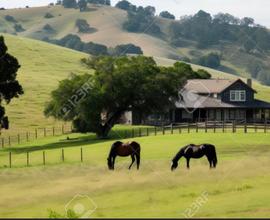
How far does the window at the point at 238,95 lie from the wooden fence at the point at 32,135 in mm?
25971

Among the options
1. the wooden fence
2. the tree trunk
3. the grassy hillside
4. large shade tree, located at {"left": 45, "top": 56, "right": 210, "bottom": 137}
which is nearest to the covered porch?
large shade tree, located at {"left": 45, "top": 56, "right": 210, "bottom": 137}

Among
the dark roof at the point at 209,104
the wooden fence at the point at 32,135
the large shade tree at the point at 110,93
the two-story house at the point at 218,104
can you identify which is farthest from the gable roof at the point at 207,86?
the wooden fence at the point at 32,135

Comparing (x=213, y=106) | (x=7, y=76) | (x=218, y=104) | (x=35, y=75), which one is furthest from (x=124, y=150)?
(x=35, y=75)

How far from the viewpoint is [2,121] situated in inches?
2790

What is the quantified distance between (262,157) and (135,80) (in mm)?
37349

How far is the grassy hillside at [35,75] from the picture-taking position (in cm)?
10045

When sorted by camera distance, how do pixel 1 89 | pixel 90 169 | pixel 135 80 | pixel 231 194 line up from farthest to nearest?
pixel 135 80, pixel 1 89, pixel 90 169, pixel 231 194

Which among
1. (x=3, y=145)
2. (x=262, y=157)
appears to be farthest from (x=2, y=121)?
(x=262, y=157)

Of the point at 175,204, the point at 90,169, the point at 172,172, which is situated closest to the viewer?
the point at 175,204

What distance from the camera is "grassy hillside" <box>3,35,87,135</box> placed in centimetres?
10045

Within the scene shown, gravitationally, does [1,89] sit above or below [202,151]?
above

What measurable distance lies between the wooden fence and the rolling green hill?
10.8ft

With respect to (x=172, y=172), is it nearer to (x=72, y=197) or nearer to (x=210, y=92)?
(x=72, y=197)

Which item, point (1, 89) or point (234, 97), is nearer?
point (1, 89)
